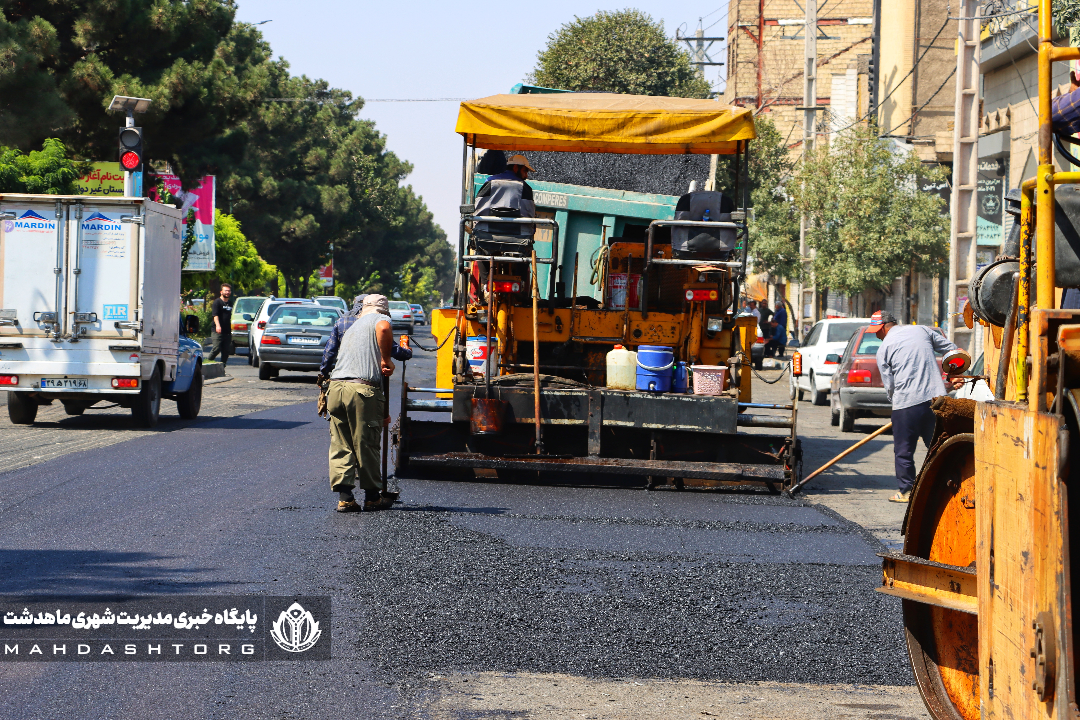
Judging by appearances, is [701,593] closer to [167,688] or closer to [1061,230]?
[167,688]

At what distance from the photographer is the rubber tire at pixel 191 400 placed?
56.5ft

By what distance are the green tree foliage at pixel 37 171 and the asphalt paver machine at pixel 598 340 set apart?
623 inches

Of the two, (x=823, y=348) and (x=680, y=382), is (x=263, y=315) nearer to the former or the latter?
(x=823, y=348)

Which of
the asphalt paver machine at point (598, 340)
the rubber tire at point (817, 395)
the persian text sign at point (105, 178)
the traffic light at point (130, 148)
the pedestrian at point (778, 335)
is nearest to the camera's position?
the asphalt paver machine at point (598, 340)

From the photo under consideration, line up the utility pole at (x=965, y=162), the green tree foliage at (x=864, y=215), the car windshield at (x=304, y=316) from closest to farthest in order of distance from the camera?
the utility pole at (x=965, y=162), the car windshield at (x=304, y=316), the green tree foliage at (x=864, y=215)

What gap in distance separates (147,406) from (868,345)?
10.3 metres

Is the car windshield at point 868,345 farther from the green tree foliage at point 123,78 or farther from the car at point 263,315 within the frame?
the green tree foliage at point 123,78

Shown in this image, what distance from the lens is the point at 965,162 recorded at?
22.6 meters

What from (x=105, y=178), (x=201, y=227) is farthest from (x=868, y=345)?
(x=201, y=227)

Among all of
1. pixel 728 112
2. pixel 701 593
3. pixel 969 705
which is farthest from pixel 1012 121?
pixel 969 705

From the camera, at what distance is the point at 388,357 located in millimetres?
9648

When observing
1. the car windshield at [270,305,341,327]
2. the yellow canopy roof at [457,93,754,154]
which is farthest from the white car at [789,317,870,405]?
the yellow canopy roof at [457,93,754,154]

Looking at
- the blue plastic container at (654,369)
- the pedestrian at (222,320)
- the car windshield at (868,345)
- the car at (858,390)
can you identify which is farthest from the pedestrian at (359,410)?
the pedestrian at (222,320)

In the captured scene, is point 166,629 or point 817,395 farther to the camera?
point 817,395
